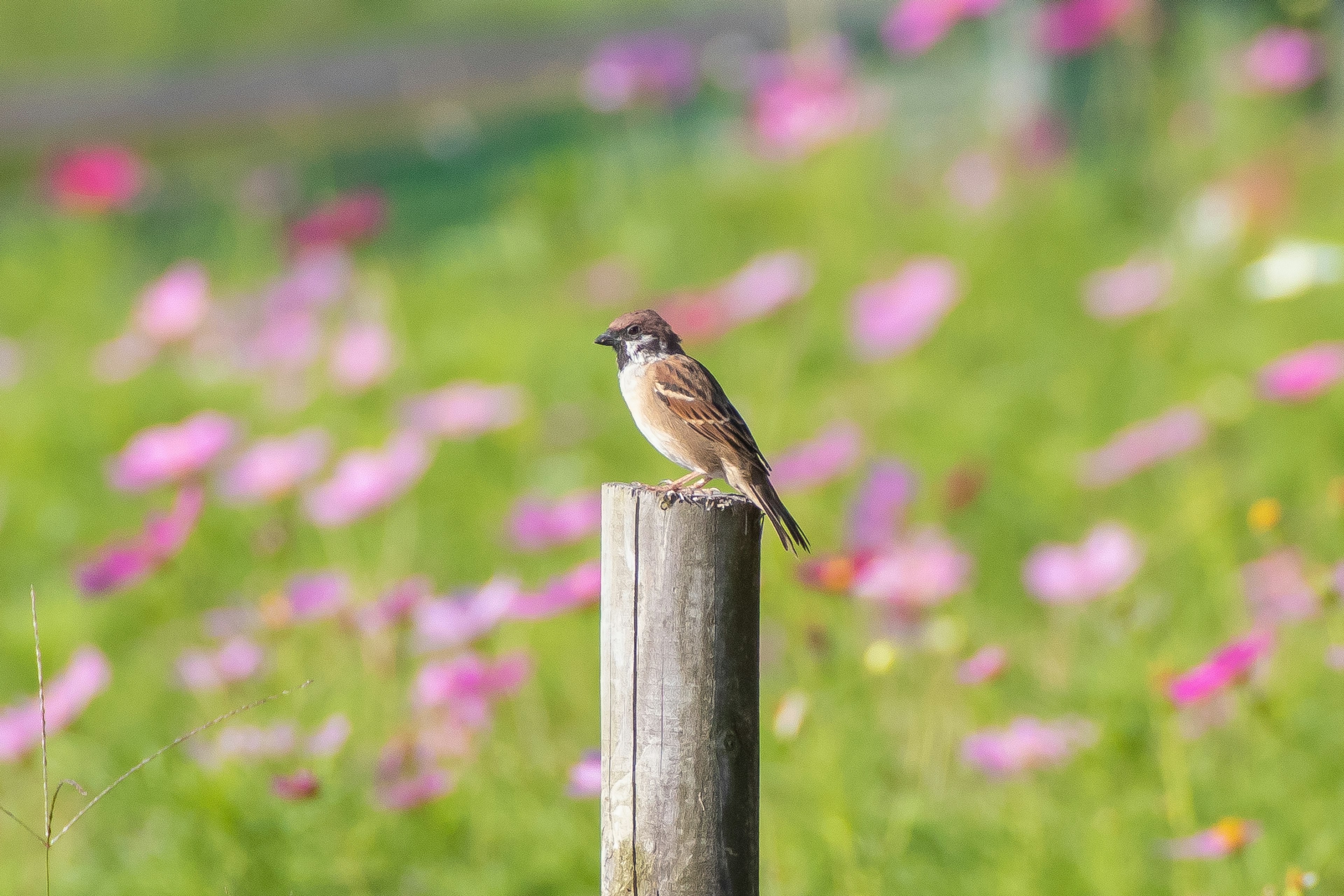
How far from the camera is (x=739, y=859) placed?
187cm

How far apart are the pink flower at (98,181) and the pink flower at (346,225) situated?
63 cm

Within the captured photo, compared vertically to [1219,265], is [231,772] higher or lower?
lower

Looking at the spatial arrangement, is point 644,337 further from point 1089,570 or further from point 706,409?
point 1089,570

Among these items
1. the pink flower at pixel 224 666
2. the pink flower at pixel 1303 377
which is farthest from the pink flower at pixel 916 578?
the pink flower at pixel 224 666

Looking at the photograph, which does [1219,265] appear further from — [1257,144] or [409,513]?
[409,513]

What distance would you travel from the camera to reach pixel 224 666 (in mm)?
2730

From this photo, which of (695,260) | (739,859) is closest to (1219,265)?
(695,260)

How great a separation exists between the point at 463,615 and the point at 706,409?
29.4 inches

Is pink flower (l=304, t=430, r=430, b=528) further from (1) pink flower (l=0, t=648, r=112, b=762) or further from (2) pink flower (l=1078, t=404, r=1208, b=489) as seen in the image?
(2) pink flower (l=1078, t=404, r=1208, b=489)

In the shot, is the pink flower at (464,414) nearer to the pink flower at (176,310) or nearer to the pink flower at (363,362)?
the pink flower at (363,362)

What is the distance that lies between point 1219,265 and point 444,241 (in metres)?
4.37

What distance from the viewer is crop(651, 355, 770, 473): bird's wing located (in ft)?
6.94

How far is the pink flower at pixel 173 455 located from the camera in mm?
3148

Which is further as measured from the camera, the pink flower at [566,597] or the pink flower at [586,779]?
the pink flower at [566,597]
